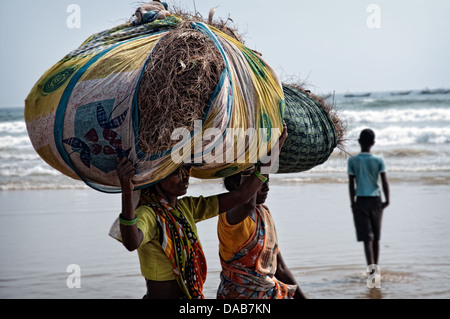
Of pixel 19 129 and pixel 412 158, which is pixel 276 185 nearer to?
pixel 412 158

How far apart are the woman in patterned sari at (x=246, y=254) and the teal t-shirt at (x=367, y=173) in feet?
9.64

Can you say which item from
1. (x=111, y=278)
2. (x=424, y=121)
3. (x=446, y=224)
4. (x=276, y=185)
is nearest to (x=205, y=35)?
(x=111, y=278)

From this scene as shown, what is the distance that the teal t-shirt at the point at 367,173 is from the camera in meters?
6.07

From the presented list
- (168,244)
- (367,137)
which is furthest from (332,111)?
(367,137)

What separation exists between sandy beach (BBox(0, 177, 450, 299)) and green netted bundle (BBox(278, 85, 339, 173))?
2.23m

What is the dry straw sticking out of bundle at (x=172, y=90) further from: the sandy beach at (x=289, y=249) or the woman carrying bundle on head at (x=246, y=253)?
the sandy beach at (x=289, y=249)

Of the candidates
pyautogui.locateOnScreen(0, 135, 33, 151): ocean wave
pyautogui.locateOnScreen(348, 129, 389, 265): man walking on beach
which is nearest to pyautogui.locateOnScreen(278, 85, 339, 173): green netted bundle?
pyautogui.locateOnScreen(348, 129, 389, 265): man walking on beach

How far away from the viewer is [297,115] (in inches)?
124

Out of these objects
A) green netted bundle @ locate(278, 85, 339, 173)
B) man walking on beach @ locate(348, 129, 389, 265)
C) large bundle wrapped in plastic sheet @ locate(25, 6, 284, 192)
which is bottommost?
man walking on beach @ locate(348, 129, 389, 265)

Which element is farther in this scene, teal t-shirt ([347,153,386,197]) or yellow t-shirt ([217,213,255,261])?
teal t-shirt ([347,153,386,197])

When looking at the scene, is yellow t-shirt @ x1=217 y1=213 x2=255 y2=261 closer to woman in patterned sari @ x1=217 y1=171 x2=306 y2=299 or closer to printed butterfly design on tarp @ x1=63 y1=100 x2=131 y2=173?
woman in patterned sari @ x1=217 y1=171 x2=306 y2=299

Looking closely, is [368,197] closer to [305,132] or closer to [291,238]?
[291,238]

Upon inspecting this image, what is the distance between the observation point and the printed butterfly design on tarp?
8.09ft

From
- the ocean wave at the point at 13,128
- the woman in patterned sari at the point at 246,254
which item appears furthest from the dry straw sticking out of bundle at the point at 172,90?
the ocean wave at the point at 13,128
